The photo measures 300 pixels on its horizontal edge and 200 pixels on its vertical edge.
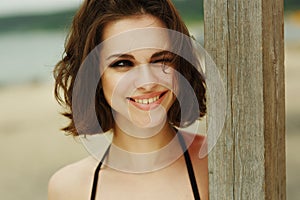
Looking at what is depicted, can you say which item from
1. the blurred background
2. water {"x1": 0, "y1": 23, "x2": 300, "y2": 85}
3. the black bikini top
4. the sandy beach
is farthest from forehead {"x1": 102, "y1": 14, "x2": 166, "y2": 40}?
water {"x1": 0, "y1": 23, "x2": 300, "y2": 85}

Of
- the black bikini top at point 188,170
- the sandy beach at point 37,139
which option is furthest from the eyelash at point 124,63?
the sandy beach at point 37,139

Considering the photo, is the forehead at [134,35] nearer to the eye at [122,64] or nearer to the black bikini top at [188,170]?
the eye at [122,64]

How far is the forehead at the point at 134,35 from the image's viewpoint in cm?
187

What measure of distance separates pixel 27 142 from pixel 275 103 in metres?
6.28

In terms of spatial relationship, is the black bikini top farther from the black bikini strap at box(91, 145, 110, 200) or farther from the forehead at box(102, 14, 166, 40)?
the forehead at box(102, 14, 166, 40)

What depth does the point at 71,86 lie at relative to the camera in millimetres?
2113

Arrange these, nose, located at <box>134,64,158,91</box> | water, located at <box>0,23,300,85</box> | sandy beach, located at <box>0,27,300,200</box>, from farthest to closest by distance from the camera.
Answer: water, located at <box>0,23,300,85</box> < sandy beach, located at <box>0,27,300,200</box> < nose, located at <box>134,64,158,91</box>

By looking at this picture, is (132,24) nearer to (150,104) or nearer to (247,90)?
(150,104)

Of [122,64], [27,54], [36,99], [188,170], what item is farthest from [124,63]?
[27,54]

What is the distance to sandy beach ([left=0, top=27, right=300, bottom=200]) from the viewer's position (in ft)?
22.9

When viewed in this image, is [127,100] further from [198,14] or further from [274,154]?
[198,14]

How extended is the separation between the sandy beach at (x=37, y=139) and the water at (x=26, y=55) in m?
0.13

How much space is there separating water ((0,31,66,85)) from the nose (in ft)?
20.5

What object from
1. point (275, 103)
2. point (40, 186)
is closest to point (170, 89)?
point (275, 103)
